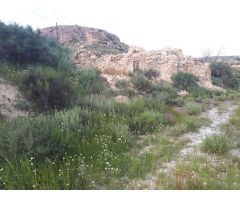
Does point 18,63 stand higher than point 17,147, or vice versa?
point 18,63

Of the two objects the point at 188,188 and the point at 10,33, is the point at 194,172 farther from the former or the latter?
the point at 10,33

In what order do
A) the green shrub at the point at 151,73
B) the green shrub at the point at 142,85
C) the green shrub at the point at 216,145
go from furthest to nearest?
the green shrub at the point at 151,73 < the green shrub at the point at 142,85 < the green shrub at the point at 216,145

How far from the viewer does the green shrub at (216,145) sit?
736 cm

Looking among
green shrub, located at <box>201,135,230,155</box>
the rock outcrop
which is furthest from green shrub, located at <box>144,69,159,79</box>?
green shrub, located at <box>201,135,230,155</box>

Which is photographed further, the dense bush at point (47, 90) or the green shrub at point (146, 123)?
the dense bush at point (47, 90)

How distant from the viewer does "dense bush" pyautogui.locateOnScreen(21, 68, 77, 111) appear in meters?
9.98

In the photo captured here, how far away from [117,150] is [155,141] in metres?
1.31

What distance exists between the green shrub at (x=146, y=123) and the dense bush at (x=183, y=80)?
12666mm

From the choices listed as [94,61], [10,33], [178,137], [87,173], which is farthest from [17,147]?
[94,61]

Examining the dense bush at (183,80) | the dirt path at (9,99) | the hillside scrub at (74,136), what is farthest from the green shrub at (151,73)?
the dirt path at (9,99)

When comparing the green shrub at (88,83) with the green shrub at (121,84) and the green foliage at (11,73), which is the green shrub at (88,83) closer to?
the green shrub at (121,84)

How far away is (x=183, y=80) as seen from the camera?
23.6 meters

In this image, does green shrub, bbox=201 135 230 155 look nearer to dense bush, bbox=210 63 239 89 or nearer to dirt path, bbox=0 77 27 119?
dirt path, bbox=0 77 27 119

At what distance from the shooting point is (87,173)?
18.9 ft
